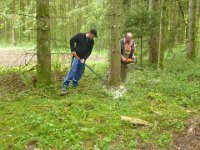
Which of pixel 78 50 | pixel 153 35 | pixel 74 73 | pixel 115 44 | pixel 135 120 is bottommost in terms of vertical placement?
pixel 135 120

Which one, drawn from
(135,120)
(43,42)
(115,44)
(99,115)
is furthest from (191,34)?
(99,115)

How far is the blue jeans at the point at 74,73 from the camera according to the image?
361 inches

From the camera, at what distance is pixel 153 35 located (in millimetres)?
13750

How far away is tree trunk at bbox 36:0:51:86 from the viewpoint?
28.4 ft

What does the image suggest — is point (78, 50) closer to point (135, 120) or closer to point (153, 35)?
point (135, 120)

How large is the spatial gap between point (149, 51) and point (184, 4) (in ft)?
25.2

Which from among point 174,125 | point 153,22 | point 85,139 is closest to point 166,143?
point 174,125

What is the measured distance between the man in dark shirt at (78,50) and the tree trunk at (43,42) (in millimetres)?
660

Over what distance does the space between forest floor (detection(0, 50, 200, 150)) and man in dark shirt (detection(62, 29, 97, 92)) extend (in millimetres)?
360

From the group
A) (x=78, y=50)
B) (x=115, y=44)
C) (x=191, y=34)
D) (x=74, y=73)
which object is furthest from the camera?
(x=191, y=34)

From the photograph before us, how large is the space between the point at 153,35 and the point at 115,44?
5470 millimetres

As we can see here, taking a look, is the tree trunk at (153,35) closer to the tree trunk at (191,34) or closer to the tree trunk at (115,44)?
the tree trunk at (191,34)

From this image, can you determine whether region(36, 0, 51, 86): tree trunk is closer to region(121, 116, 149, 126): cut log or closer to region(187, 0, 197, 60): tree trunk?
region(121, 116, 149, 126): cut log

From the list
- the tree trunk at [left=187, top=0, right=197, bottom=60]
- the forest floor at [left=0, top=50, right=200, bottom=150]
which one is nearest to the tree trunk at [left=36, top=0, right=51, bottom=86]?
the forest floor at [left=0, top=50, right=200, bottom=150]
